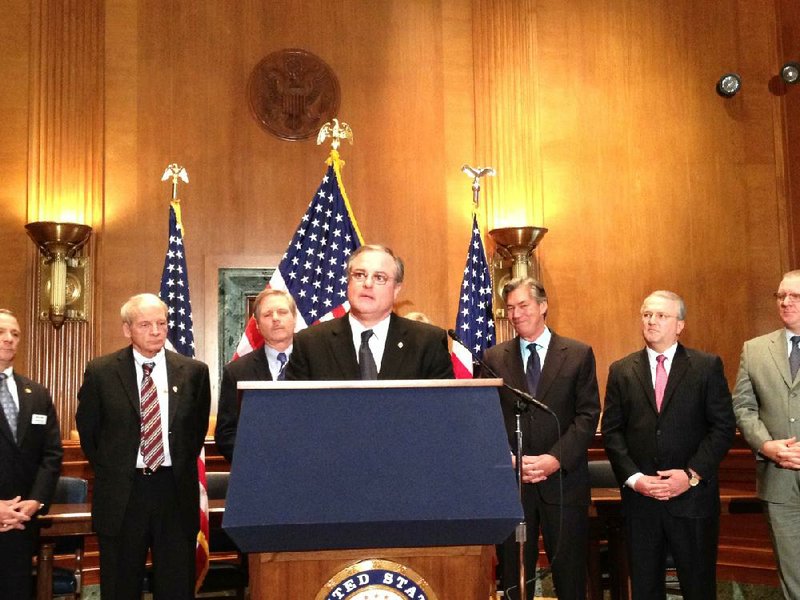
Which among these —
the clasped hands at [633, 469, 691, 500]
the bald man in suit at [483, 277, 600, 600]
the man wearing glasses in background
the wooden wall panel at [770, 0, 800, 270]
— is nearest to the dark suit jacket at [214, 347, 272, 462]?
the bald man in suit at [483, 277, 600, 600]

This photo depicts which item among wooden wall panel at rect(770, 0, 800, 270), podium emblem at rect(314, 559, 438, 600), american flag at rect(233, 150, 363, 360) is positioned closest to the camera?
podium emblem at rect(314, 559, 438, 600)

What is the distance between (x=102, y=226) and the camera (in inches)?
256

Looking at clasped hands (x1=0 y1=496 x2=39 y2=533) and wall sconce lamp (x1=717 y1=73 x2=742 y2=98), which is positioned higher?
wall sconce lamp (x1=717 y1=73 x2=742 y2=98)

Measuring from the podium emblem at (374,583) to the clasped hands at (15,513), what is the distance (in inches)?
98.6

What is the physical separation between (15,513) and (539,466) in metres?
2.35

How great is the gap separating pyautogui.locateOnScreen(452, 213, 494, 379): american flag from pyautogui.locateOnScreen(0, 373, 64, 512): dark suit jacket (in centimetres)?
282

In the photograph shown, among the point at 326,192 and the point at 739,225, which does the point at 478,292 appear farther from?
the point at 739,225

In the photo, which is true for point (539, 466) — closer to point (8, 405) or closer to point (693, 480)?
point (693, 480)

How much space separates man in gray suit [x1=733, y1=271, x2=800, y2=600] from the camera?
422 centimetres

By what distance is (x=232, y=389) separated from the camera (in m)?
4.41

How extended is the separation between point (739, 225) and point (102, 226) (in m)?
4.85

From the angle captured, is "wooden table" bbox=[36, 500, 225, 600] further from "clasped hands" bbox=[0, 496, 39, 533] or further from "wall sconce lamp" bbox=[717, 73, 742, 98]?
"wall sconce lamp" bbox=[717, 73, 742, 98]

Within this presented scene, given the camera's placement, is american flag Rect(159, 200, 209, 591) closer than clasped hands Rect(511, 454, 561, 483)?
No

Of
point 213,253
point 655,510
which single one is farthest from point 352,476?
point 213,253
